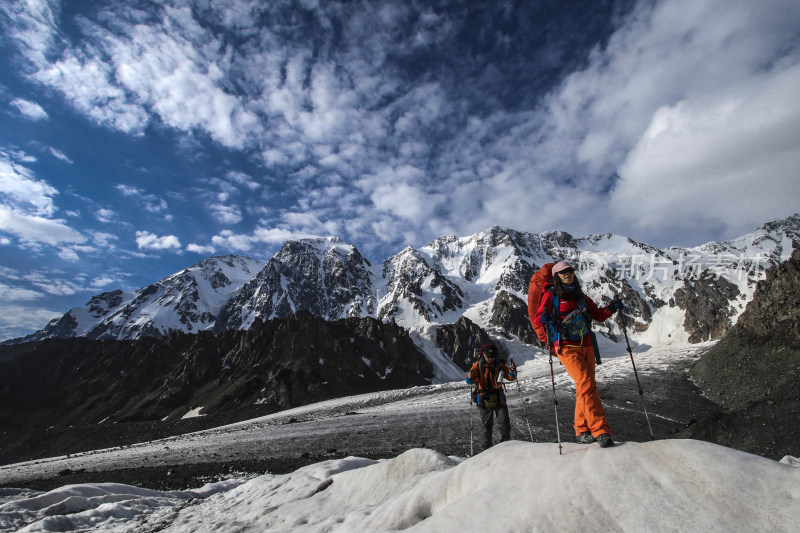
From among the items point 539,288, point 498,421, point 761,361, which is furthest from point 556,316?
point 761,361

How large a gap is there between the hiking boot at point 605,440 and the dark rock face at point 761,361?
11.7 metres

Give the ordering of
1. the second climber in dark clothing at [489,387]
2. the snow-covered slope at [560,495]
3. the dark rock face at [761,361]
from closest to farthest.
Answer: the snow-covered slope at [560,495] → the second climber in dark clothing at [489,387] → the dark rock face at [761,361]

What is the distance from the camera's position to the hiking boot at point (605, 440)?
197 inches

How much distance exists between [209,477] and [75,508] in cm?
600

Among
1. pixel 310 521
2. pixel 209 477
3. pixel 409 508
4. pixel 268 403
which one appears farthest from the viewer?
pixel 268 403

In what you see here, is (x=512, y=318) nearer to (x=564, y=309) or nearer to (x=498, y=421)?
(x=498, y=421)

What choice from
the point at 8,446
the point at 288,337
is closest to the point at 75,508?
the point at 8,446

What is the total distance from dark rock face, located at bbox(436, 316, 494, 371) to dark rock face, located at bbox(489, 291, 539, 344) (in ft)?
95.6

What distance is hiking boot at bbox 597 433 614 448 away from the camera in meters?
5.01

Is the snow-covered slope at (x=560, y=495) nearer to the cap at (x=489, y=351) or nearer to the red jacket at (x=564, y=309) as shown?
the red jacket at (x=564, y=309)

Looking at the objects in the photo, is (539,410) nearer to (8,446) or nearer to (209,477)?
(209,477)

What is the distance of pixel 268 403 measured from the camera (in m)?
72.8

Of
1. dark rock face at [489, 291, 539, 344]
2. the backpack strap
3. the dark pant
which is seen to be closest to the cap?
the dark pant

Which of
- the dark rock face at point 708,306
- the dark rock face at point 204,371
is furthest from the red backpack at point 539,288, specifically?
the dark rock face at point 708,306
